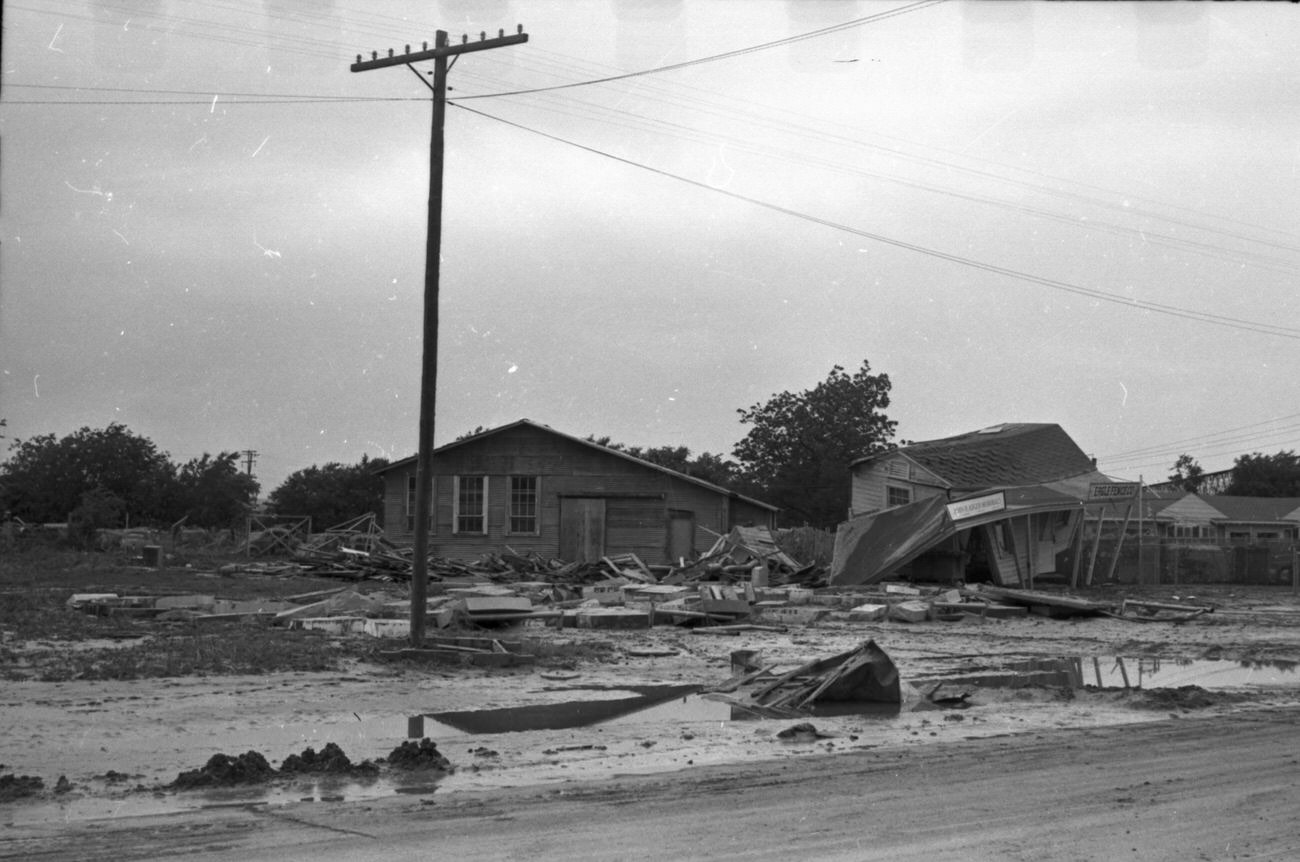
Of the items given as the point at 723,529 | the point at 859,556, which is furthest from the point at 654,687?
the point at 723,529

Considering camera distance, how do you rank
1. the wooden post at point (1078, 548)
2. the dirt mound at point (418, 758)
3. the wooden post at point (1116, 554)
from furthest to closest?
the wooden post at point (1116, 554), the wooden post at point (1078, 548), the dirt mound at point (418, 758)

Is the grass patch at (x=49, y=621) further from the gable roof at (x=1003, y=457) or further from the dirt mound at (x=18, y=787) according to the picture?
the gable roof at (x=1003, y=457)

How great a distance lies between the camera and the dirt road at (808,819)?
7043 mm

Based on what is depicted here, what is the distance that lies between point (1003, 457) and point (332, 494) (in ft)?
202

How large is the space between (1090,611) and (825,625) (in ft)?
20.6

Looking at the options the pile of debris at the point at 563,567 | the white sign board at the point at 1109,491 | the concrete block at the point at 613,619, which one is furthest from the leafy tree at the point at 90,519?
the white sign board at the point at 1109,491

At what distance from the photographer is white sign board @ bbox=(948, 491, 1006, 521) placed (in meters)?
35.6

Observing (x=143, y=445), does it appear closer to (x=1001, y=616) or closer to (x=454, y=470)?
(x=454, y=470)

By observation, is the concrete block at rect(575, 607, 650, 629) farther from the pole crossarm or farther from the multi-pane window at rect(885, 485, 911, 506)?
the multi-pane window at rect(885, 485, 911, 506)

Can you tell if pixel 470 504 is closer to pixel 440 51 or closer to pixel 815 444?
pixel 440 51

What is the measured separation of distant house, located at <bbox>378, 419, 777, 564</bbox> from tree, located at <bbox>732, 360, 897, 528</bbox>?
36.3m

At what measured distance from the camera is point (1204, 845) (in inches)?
289

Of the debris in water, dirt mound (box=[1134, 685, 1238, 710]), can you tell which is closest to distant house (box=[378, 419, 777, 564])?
dirt mound (box=[1134, 685, 1238, 710])

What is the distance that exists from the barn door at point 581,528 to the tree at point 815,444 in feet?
124
